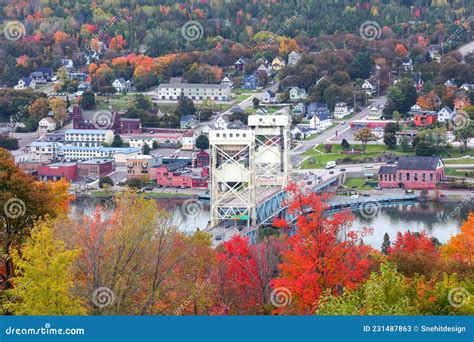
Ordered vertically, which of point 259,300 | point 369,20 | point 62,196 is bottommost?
point 259,300

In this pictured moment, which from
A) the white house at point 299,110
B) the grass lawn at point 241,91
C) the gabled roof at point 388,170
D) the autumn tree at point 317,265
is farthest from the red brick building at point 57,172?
the autumn tree at point 317,265

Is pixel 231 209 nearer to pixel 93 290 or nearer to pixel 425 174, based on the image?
pixel 425 174

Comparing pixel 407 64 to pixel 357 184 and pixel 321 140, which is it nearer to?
pixel 321 140

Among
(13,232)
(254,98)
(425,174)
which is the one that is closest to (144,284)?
(13,232)

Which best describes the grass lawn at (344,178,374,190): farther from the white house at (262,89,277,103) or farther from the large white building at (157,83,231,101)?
the large white building at (157,83,231,101)

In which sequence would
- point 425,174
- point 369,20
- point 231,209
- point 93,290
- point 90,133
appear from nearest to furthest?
point 93,290 < point 231,209 < point 425,174 < point 90,133 < point 369,20

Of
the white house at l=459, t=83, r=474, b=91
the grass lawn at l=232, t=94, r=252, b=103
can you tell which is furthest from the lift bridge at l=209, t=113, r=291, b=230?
the grass lawn at l=232, t=94, r=252, b=103
